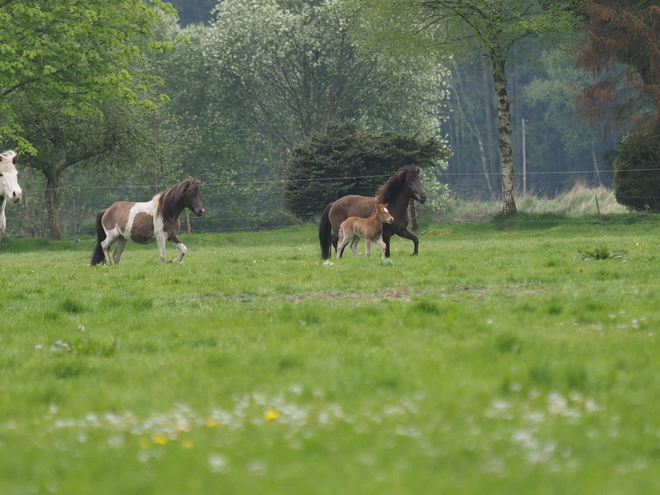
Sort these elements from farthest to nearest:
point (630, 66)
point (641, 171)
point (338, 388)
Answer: point (630, 66), point (641, 171), point (338, 388)

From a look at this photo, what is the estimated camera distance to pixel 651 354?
7.00 metres

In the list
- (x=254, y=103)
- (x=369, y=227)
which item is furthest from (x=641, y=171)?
(x=254, y=103)

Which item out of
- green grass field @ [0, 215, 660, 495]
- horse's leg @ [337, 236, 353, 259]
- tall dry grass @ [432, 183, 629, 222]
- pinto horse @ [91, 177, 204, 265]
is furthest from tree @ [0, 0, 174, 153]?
green grass field @ [0, 215, 660, 495]

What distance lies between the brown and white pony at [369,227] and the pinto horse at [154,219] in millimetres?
3206

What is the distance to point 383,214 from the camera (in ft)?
61.1

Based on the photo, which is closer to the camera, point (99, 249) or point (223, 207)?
point (99, 249)

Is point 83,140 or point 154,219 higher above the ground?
point 83,140

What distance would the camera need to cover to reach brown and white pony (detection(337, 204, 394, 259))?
1862cm

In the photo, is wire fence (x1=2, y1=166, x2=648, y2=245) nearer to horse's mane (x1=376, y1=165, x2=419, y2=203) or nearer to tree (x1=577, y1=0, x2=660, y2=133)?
tree (x1=577, y1=0, x2=660, y2=133)

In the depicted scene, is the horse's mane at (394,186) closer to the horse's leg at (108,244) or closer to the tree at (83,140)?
the horse's leg at (108,244)

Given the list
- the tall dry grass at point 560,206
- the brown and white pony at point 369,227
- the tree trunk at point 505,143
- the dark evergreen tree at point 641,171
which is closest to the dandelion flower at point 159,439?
the brown and white pony at point 369,227

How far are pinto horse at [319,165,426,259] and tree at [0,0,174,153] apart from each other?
12913mm

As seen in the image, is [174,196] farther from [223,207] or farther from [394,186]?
[223,207]

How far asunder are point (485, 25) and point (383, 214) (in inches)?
803
